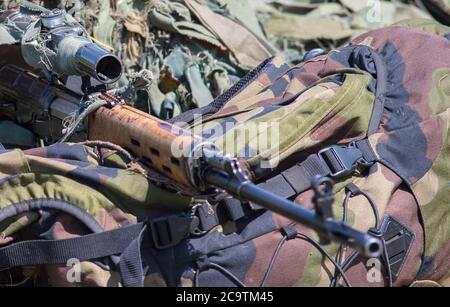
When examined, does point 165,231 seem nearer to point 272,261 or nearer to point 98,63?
point 272,261

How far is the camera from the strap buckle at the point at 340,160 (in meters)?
2.23

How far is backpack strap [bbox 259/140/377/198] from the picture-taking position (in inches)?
86.0

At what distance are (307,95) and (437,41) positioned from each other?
525mm

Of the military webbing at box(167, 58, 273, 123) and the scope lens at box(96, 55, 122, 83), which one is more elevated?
the scope lens at box(96, 55, 122, 83)

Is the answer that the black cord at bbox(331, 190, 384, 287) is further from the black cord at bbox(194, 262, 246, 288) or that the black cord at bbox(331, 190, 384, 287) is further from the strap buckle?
the black cord at bbox(194, 262, 246, 288)

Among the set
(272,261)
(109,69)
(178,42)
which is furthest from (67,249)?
(178,42)

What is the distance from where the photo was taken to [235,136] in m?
2.20

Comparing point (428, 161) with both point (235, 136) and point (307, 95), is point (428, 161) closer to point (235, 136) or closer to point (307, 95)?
point (307, 95)

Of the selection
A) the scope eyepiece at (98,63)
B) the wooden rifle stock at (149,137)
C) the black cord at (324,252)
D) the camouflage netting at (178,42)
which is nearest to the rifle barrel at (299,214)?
the wooden rifle stock at (149,137)

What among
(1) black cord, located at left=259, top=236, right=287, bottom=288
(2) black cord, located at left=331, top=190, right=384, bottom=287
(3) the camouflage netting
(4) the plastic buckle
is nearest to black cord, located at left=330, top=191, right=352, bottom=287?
(2) black cord, located at left=331, top=190, right=384, bottom=287

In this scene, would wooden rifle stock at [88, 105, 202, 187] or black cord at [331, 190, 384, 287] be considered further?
black cord at [331, 190, 384, 287]

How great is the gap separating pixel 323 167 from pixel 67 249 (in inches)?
27.4

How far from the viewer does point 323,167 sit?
2.23 m

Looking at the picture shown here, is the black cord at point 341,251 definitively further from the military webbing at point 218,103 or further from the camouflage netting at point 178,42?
the camouflage netting at point 178,42
